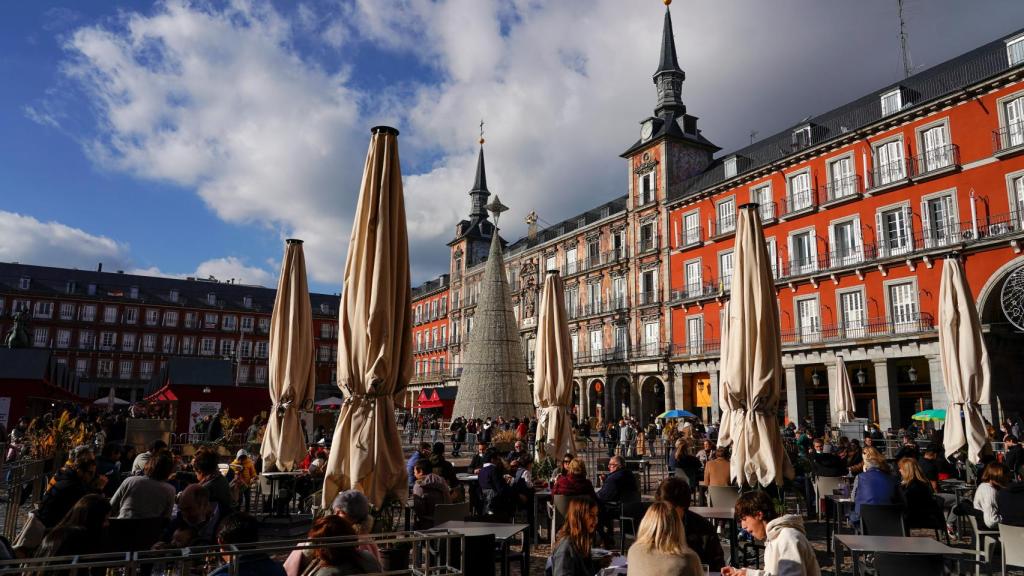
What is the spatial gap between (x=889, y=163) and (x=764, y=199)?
226 inches

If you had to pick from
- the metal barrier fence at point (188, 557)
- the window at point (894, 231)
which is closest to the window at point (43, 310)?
the window at point (894, 231)

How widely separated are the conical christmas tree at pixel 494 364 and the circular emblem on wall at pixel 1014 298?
51.6 feet

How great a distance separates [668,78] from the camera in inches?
1433

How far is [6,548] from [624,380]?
34.1 metres

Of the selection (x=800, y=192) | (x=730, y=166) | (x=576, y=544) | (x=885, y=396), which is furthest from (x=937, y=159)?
(x=576, y=544)

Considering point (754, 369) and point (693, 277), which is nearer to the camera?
point (754, 369)

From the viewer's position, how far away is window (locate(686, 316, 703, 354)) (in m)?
31.0

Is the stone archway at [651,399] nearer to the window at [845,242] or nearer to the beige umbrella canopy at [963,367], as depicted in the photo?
the window at [845,242]

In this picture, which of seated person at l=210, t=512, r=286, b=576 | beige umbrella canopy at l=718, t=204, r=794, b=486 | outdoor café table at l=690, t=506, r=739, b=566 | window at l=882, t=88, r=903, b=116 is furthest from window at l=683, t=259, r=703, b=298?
seated person at l=210, t=512, r=286, b=576

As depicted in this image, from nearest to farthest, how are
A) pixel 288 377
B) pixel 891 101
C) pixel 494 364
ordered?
1. pixel 288 377
2. pixel 494 364
3. pixel 891 101

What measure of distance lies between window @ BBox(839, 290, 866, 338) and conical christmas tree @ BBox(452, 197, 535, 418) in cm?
1325

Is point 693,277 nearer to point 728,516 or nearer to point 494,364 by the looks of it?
point 494,364

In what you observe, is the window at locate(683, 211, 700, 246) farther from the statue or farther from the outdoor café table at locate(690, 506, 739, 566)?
the statue

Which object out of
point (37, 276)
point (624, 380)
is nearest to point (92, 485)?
point (624, 380)
